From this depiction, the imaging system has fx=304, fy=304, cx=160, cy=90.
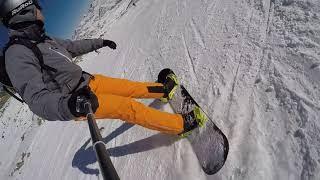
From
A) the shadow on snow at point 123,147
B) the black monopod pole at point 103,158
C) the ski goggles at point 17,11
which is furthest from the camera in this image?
the shadow on snow at point 123,147

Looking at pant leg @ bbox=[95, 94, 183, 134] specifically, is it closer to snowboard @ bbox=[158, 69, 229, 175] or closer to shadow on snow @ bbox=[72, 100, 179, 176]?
snowboard @ bbox=[158, 69, 229, 175]

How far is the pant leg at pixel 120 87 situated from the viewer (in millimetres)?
4723

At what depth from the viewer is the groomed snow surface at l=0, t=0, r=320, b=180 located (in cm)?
341

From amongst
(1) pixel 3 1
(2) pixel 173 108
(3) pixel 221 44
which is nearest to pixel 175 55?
(3) pixel 221 44

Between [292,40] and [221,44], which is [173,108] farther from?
[292,40]

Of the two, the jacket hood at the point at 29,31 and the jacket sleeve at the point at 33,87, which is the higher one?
the jacket hood at the point at 29,31

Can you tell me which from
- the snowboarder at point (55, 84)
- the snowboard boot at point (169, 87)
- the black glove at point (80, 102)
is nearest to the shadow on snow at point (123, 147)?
the snowboard boot at point (169, 87)

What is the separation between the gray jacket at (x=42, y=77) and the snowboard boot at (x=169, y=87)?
1.61 metres

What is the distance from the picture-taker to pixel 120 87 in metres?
4.82

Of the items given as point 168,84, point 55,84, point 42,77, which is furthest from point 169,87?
point 42,77

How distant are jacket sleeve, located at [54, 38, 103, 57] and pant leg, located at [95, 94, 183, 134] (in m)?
1.58

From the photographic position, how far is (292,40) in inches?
186

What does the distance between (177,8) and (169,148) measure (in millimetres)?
7425

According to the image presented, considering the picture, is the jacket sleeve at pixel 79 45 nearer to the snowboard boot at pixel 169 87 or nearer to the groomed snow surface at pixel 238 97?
the snowboard boot at pixel 169 87
